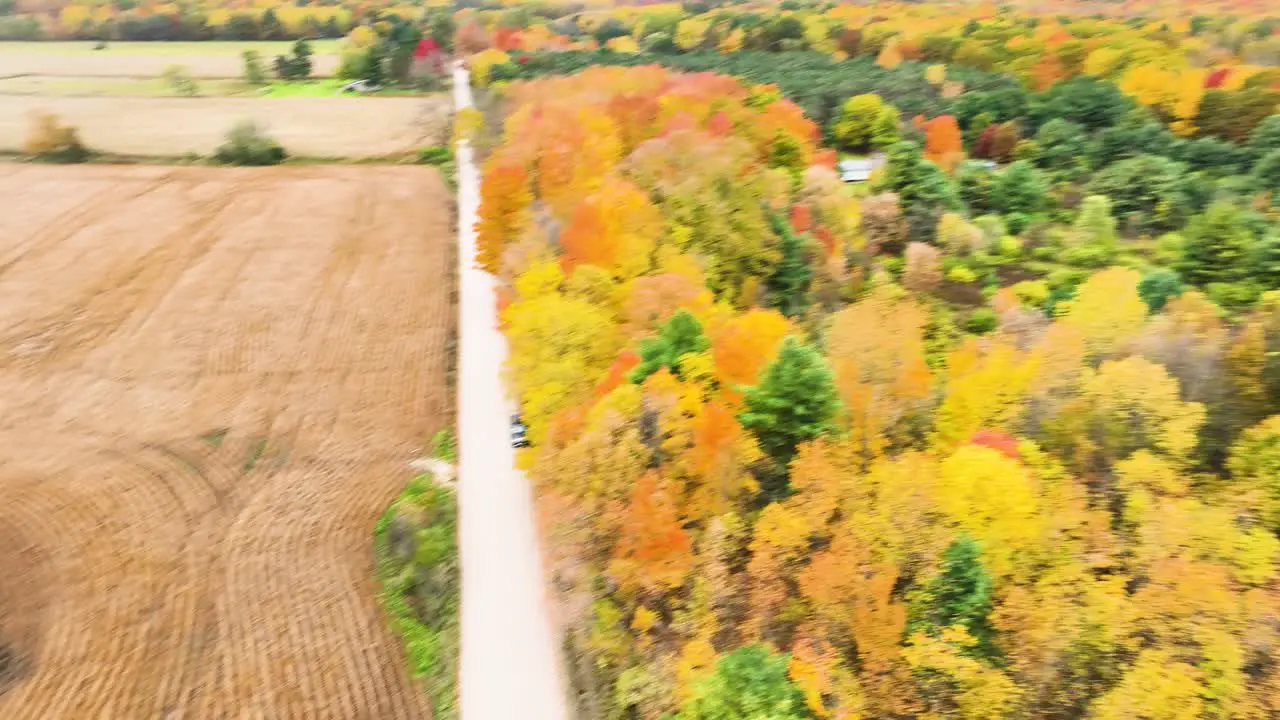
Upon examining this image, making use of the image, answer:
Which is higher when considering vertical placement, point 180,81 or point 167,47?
point 167,47

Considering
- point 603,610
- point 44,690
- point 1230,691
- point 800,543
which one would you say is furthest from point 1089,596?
point 44,690

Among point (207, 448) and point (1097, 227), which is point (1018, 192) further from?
point (207, 448)

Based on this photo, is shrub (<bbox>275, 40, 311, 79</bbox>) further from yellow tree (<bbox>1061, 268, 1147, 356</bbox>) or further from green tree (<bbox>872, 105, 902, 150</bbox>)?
yellow tree (<bbox>1061, 268, 1147, 356</bbox>)

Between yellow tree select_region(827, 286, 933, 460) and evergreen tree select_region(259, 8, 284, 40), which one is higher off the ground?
evergreen tree select_region(259, 8, 284, 40)

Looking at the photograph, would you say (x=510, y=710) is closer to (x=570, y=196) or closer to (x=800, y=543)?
(x=800, y=543)

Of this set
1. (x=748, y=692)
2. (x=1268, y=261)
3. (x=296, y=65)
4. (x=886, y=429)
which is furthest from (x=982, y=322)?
(x=296, y=65)

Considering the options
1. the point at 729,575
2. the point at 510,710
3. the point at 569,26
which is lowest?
the point at 510,710

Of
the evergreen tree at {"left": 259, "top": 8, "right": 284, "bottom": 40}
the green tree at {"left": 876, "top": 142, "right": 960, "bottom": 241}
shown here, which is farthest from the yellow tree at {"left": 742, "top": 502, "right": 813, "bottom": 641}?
the evergreen tree at {"left": 259, "top": 8, "right": 284, "bottom": 40}
